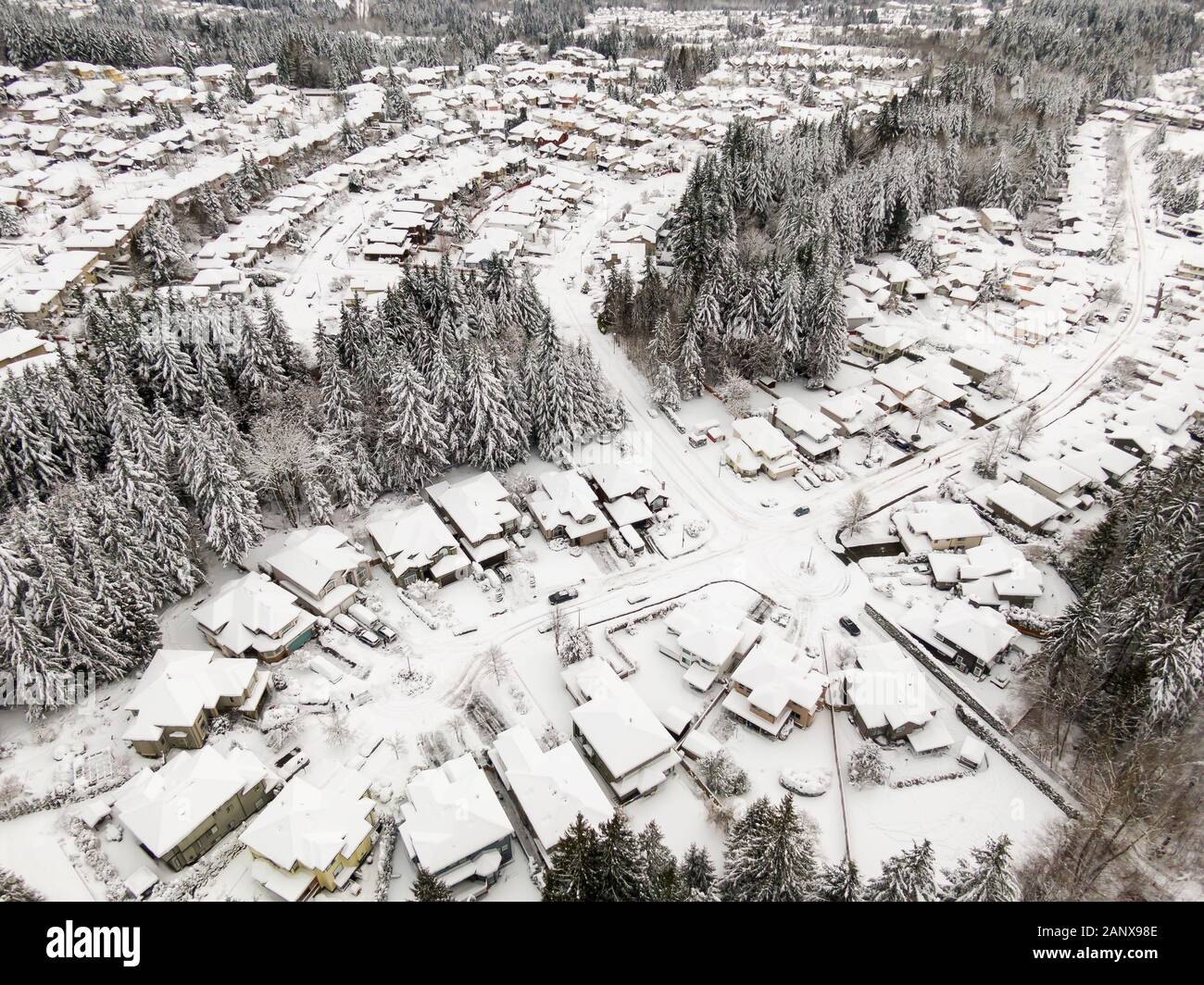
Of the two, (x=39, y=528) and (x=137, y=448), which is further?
(x=137, y=448)

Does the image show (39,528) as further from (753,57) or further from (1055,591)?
(753,57)

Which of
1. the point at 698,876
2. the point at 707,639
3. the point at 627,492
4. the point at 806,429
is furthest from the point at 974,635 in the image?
the point at 627,492

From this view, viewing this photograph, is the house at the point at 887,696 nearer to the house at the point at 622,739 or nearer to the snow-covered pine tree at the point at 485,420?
the house at the point at 622,739

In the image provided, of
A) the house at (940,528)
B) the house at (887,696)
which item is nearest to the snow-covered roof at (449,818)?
the house at (887,696)

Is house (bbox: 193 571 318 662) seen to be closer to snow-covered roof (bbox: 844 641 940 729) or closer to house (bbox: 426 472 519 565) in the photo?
house (bbox: 426 472 519 565)
